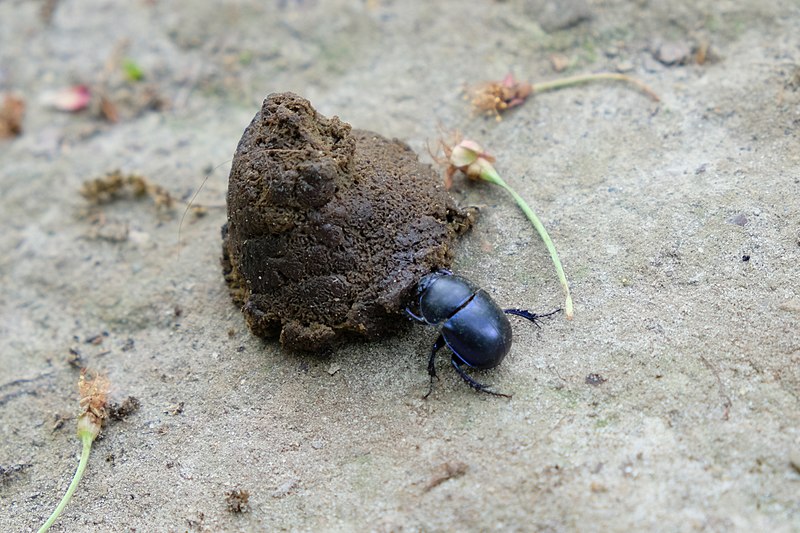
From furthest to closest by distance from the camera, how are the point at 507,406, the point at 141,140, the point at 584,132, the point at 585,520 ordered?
the point at 141,140 < the point at 584,132 < the point at 507,406 < the point at 585,520

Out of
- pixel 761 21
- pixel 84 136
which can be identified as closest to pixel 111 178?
pixel 84 136

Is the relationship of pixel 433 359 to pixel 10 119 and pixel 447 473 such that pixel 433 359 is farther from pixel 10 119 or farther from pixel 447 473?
pixel 10 119

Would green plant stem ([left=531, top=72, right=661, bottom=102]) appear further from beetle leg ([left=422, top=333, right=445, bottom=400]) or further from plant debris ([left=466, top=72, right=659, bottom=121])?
beetle leg ([left=422, top=333, right=445, bottom=400])

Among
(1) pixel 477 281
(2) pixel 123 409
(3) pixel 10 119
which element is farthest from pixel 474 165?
(3) pixel 10 119

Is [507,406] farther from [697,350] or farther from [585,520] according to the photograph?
[697,350]

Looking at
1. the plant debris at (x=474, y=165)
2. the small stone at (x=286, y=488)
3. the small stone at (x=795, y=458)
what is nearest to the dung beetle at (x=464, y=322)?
the small stone at (x=286, y=488)

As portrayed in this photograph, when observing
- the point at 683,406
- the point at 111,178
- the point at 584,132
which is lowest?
the point at 111,178
